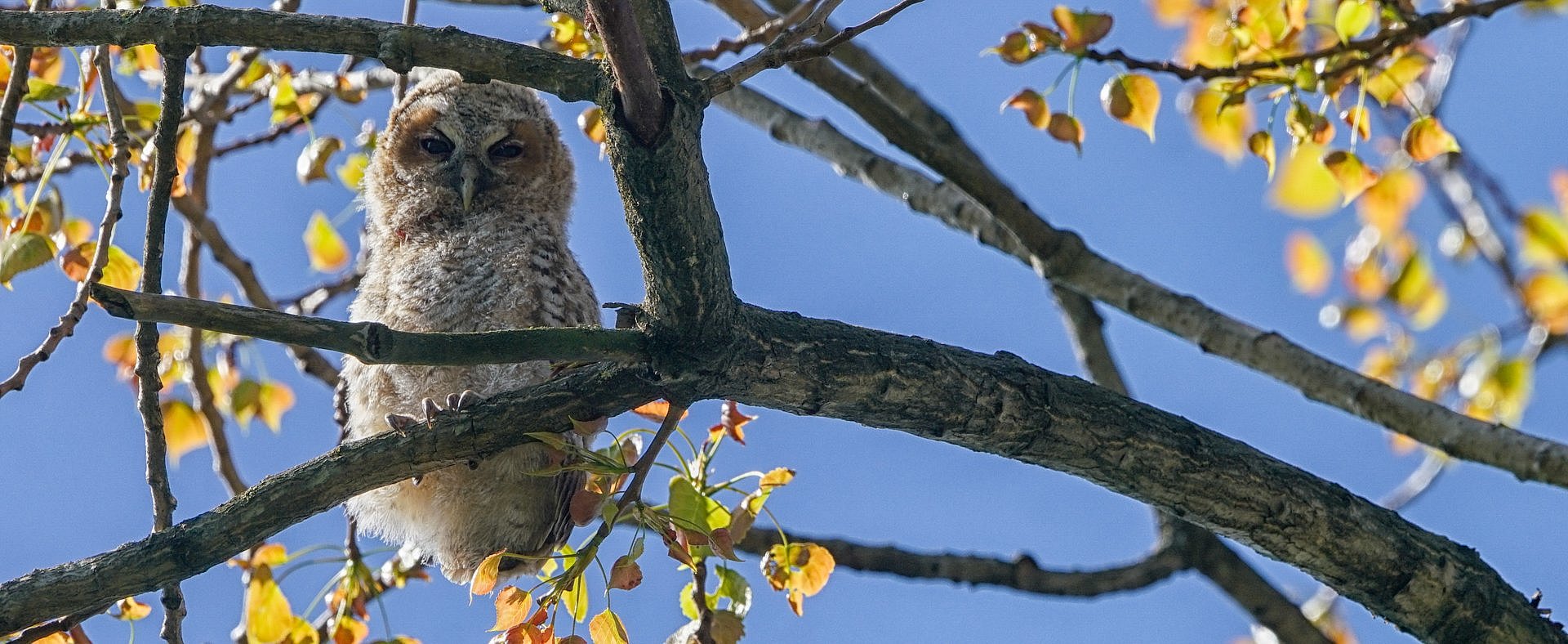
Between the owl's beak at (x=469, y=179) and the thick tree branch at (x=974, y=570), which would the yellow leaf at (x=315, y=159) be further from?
the thick tree branch at (x=974, y=570)

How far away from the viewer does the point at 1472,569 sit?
9.23ft

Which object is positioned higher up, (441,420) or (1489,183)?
(1489,183)

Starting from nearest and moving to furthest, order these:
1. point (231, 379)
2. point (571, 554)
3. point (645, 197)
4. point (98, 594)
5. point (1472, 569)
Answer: point (645, 197) < point (98, 594) < point (571, 554) < point (1472, 569) < point (231, 379)

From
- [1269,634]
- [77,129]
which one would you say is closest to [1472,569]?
[1269,634]

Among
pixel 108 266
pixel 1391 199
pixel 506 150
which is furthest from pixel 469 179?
pixel 1391 199

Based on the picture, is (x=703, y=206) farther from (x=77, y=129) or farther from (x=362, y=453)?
(x=77, y=129)

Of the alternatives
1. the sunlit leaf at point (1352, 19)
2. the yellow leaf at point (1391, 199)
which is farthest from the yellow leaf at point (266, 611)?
the yellow leaf at point (1391, 199)

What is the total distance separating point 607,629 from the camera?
241 centimetres

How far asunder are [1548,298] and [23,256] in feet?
17.6

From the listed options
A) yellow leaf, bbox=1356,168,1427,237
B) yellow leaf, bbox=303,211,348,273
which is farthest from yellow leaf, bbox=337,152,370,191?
yellow leaf, bbox=1356,168,1427,237

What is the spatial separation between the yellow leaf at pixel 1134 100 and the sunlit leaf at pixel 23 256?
2209 millimetres

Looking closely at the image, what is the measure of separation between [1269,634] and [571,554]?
2635 mm

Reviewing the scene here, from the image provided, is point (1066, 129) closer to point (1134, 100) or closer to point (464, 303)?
point (1134, 100)

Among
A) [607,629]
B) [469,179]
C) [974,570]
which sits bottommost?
[607,629]
